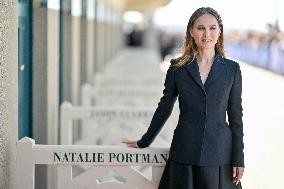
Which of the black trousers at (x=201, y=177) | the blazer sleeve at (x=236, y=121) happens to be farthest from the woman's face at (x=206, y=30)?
the black trousers at (x=201, y=177)

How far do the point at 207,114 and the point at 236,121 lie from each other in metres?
0.15

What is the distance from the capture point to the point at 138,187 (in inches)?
135

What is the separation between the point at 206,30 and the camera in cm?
303

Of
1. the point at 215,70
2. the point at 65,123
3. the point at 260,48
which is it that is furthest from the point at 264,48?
the point at 215,70

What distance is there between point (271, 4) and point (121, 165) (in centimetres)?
2334

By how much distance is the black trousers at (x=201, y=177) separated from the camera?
9.91 feet

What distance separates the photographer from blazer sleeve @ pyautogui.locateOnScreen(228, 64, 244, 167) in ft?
9.98

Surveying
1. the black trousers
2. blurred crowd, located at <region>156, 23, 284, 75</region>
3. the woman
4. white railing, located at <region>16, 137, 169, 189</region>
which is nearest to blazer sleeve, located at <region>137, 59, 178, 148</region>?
the woman

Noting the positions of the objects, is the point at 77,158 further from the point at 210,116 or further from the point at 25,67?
the point at 25,67

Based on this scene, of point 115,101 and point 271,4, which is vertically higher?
point 271,4

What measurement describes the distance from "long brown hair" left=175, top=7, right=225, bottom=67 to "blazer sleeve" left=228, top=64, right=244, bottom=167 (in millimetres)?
156

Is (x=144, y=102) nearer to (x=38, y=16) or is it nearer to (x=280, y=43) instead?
(x=38, y=16)

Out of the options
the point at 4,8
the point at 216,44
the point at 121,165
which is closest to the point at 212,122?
the point at 216,44

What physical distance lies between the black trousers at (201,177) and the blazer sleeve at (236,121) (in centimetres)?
7
